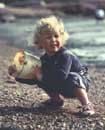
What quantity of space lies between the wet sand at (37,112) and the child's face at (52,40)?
2.27ft

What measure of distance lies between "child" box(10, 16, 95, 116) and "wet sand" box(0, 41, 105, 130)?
20 centimetres

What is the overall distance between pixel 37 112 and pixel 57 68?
Result: 54 centimetres

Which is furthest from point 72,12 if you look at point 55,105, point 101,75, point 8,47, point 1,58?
point 55,105

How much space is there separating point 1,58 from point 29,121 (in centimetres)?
575

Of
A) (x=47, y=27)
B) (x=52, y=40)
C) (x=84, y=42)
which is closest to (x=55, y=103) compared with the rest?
(x=52, y=40)

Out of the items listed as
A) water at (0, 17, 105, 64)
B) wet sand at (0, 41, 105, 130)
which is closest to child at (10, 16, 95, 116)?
wet sand at (0, 41, 105, 130)

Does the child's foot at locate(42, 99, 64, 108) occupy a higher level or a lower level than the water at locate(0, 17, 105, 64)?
higher

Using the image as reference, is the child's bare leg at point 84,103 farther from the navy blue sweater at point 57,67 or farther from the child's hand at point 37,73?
the child's hand at point 37,73

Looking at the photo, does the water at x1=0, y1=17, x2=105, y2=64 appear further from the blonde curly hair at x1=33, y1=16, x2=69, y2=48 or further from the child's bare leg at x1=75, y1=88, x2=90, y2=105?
the child's bare leg at x1=75, y1=88, x2=90, y2=105

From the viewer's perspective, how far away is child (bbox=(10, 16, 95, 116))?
5855 millimetres

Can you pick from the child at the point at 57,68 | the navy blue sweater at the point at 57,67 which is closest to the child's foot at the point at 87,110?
the child at the point at 57,68

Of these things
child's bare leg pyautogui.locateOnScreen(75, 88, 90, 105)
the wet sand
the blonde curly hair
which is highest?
the blonde curly hair

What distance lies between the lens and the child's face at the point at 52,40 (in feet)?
19.4

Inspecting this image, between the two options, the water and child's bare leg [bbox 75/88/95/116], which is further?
the water
